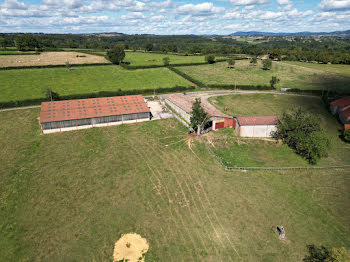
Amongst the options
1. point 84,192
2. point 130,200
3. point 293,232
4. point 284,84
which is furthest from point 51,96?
point 284,84

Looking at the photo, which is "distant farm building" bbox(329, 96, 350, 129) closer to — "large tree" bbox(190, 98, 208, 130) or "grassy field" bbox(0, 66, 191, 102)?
"large tree" bbox(190, 98, 208, 130)

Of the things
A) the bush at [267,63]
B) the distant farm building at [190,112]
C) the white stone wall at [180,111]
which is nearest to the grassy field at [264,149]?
the distant farm building at [190,112]

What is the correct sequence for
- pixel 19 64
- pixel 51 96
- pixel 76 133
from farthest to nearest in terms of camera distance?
pixel 19 64 → pixel 51 96 → pixel 76 133

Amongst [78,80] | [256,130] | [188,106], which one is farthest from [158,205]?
[78,80]

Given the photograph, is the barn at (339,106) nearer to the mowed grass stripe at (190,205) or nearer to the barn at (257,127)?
the barn at (257,127)

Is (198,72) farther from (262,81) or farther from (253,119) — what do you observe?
(253,119)

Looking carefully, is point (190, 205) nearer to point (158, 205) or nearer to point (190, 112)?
point (158, 205)
